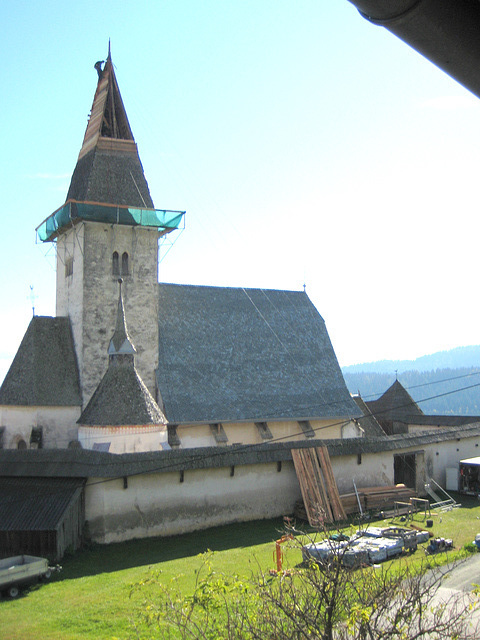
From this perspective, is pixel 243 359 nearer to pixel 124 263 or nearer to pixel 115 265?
pixel 124 263

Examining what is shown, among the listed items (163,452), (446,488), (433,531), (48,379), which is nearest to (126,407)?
(163,452)

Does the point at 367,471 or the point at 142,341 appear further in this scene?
the point at 142,341

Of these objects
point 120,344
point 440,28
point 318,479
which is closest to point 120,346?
point 120,344

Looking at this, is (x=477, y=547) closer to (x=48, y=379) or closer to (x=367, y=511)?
(x=367, y=511)

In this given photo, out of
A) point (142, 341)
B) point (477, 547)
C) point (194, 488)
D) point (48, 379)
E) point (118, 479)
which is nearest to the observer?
point (477, 547)

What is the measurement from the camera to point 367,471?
2769cm

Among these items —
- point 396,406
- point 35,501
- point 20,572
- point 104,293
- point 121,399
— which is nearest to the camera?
point 20,572

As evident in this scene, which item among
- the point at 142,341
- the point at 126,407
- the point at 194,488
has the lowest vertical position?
the point at 194,488

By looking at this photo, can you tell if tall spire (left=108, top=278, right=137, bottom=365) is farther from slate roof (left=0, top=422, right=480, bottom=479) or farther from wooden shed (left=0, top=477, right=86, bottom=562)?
wooden shed (left=0, top=477, right=86, bottom=562)

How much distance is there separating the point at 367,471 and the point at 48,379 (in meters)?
14.7

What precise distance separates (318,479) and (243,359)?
10.8m

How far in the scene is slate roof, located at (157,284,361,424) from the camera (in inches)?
1270

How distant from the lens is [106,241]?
3191 centimetres

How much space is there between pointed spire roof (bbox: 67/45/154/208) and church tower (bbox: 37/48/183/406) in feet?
0.16
